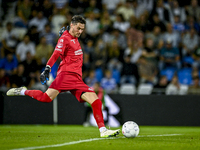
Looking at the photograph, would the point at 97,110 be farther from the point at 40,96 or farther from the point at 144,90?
the point at 144,90

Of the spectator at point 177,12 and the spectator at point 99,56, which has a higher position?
the spectator at point 177,12

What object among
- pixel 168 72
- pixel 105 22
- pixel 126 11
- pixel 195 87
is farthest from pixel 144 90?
pixel 126 11

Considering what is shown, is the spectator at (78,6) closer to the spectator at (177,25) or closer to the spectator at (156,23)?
the spectator at (156,23)

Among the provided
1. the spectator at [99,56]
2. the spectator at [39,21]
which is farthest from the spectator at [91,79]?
the spectator at [39,21]

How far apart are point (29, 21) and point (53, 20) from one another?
106cm

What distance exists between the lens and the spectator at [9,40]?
1433 centimetres

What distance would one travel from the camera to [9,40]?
14.8 m

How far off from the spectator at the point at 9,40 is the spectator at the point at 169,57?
19.2 feet

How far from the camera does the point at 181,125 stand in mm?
11883

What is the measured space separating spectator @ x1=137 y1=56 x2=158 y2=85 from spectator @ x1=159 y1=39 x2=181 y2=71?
0.39 m

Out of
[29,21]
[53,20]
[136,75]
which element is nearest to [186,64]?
[136,75]

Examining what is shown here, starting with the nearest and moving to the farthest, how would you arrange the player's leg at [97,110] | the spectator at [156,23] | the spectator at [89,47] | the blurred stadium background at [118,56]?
the player's leg at [97,110], the blurred stadium background at [118,56], the spectator at [89,47], the spectator at [156,23]

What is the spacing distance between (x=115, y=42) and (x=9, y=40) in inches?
174

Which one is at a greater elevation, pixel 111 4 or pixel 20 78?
pixel 111 4
